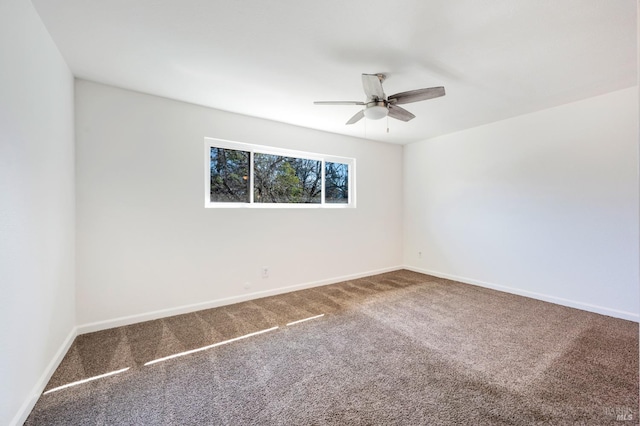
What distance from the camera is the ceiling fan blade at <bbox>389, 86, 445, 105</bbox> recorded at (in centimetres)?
220

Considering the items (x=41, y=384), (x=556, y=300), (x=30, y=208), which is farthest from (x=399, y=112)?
(x=41, y=384)

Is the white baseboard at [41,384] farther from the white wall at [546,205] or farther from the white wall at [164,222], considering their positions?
the white wall at [546,205]

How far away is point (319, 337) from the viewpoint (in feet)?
8.11

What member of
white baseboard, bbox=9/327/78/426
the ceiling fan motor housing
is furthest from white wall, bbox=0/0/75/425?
the ceiling fan motor housing

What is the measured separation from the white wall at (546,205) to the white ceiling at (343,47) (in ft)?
1.51

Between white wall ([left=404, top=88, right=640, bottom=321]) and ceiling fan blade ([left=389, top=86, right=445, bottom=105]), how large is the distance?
226cm

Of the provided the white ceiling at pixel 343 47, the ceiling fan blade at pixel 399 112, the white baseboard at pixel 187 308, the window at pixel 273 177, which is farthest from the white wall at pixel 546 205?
the white baseboard at pixel 187 308

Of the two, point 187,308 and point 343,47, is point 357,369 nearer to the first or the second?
point 187,308

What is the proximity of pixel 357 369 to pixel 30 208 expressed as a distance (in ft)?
7.97

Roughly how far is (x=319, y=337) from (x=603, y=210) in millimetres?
3491

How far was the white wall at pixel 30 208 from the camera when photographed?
4.52 feet

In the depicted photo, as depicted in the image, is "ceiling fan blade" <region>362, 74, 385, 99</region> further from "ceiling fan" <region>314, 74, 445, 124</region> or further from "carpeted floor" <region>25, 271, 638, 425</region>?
"carpeted floor" <region>25, 271, 638, 425</region>

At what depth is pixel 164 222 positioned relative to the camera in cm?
293

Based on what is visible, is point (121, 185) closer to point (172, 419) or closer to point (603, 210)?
point (172, 419)
